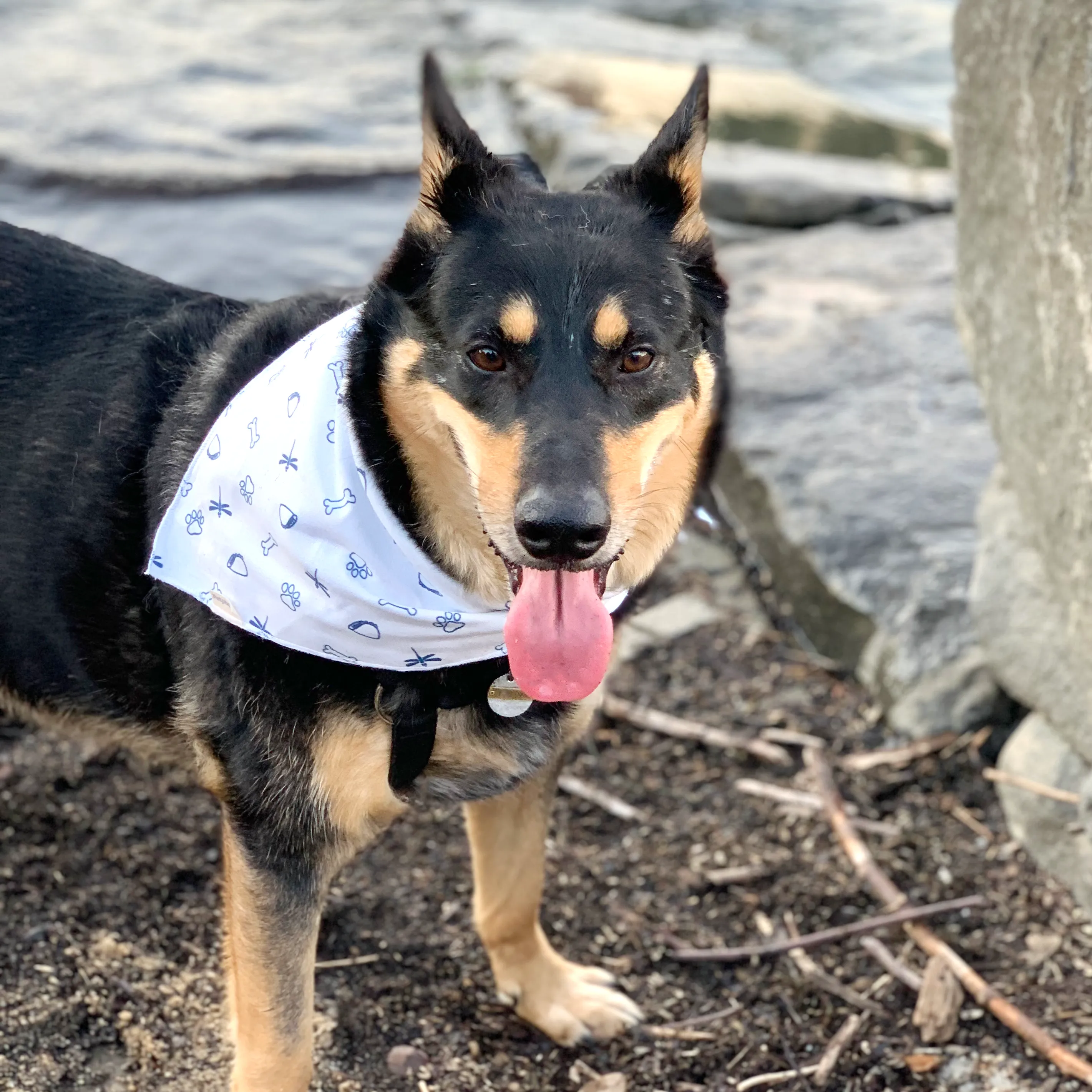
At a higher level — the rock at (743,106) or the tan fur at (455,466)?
the tan fur at (455,466)

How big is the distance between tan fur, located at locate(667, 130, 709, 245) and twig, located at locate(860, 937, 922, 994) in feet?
6.49

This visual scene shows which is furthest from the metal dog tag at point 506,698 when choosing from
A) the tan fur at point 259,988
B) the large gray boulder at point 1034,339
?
the large gray boulder at point 1034,339

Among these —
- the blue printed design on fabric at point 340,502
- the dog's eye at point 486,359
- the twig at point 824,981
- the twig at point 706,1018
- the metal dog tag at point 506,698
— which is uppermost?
the dog's eye at point 486,359

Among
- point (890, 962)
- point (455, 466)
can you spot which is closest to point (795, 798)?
point (890, 962)

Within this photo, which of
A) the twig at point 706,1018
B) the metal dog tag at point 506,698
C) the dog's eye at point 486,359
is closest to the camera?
the dog's eye at point 486,359

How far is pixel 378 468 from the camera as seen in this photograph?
283 cm

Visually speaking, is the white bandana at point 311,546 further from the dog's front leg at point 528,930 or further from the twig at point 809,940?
the twig at point 809,940

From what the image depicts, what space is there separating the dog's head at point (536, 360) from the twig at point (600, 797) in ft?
4.80

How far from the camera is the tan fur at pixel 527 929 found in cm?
342

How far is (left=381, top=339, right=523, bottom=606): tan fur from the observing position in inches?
102

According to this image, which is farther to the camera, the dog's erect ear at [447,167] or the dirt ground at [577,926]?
the dirt ground at [577,926]

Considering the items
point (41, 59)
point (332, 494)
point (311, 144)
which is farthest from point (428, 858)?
point (41, 59)

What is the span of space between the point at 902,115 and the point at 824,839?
694 cm

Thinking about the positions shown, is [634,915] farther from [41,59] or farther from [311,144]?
[41,59]
